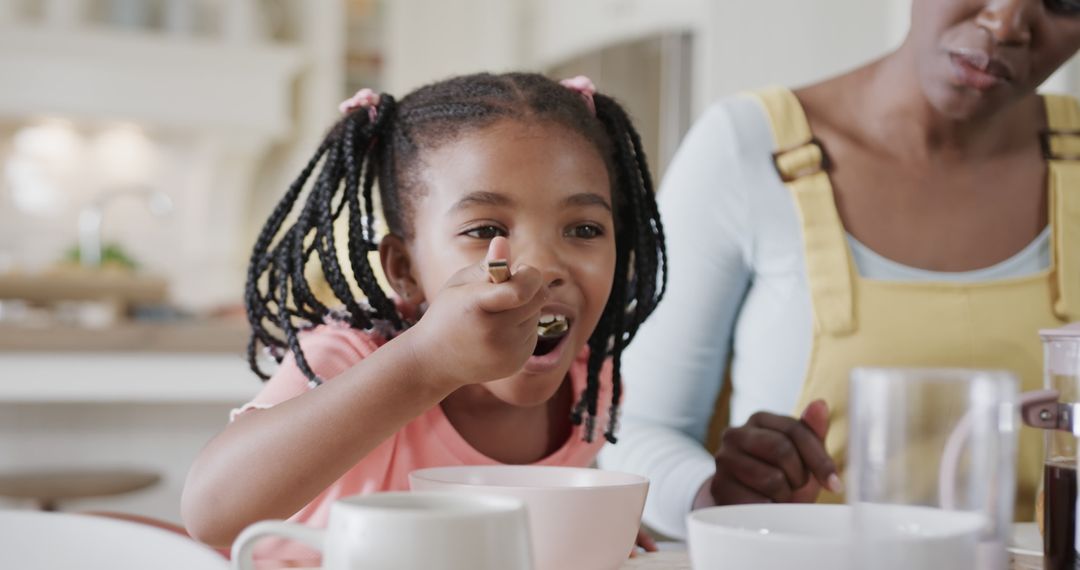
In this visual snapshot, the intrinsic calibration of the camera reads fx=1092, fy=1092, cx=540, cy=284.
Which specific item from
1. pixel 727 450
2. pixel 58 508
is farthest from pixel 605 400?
pixel 58 508

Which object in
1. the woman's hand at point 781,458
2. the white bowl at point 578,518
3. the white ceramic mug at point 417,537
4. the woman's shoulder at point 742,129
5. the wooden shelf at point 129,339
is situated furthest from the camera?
the wooden shelf at point 129,339

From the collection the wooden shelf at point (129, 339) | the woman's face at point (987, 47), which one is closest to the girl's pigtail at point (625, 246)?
the woman's face at point (987, 47)

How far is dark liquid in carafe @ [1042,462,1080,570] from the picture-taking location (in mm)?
608

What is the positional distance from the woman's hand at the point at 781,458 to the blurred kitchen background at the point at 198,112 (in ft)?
5.61

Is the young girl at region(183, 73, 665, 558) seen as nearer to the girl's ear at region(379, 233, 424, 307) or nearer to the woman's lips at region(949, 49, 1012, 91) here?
the girl's ear at region(379, 233, 424, 307)

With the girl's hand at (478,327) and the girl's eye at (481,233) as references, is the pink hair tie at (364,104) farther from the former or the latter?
the girl's hand at (478,327)

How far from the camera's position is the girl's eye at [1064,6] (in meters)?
1.07

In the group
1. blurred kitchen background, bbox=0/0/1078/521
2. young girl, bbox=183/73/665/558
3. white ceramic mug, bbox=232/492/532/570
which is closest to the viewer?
white ceramic mug, bbox=232/492/532/570

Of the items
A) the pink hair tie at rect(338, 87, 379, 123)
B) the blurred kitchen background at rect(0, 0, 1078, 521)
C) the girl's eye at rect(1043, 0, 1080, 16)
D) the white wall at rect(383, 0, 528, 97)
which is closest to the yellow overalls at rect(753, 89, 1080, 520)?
the girl's eye at rect(1043, 0, 1080, 16)

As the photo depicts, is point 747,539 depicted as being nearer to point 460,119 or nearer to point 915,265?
point 460,119

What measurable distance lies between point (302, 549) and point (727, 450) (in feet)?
1.10

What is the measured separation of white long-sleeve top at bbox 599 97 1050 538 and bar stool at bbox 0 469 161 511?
4.67 ft

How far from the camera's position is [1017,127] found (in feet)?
4.06

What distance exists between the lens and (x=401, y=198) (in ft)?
3.17
